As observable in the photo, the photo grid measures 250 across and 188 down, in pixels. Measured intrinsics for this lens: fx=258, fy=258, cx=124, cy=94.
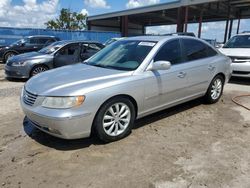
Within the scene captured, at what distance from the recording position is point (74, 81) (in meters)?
3.78

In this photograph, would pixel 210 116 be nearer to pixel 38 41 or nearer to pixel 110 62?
pixel 110 62

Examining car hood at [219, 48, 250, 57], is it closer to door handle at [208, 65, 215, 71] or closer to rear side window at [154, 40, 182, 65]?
door handle at [208, 65, 215, 71]

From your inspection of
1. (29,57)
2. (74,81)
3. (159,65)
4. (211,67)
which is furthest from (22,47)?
(159,65)

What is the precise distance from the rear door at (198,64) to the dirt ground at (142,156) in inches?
27.2

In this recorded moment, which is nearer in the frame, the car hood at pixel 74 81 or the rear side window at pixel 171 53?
the car hood at pixel 74 81

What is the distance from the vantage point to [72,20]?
4984 cm

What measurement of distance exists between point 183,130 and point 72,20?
161 feet

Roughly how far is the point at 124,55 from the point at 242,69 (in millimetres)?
5428

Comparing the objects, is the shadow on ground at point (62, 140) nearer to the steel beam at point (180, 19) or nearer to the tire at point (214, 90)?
the tire at point (214, 90)

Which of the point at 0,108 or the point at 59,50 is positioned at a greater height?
the point at 59,50

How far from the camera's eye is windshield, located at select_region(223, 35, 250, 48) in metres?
9.60

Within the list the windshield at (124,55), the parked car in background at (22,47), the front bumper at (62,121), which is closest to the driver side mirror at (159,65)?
the windshield at (124,55)

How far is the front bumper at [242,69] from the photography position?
835 centimetres

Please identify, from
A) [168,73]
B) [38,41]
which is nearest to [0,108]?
[168,73]
